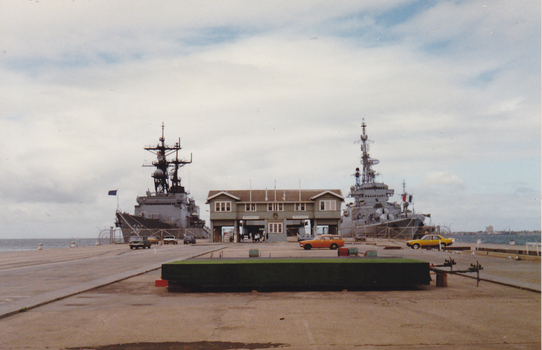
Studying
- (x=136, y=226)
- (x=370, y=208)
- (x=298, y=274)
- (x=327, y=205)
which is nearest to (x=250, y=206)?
(x=327, y=205)

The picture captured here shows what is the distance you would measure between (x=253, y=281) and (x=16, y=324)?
6.64 meters

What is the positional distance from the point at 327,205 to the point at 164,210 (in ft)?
127

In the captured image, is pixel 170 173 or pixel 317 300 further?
pixel 170 173

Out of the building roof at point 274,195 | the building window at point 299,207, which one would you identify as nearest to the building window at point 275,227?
the building window at point 299,207

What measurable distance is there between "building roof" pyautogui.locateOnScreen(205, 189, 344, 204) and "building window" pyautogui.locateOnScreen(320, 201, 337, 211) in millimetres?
1380

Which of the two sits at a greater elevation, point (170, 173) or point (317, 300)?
point (170, 173)

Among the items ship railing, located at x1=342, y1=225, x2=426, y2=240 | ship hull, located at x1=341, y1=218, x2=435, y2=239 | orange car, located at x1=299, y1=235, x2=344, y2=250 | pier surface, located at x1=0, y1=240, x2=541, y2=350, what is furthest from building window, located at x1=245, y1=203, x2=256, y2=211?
pier surface, located at x1=0, y1=240, x2=541, y2=350

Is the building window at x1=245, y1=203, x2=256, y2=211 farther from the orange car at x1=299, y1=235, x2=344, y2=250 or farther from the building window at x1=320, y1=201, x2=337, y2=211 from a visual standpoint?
the orange car at x1=299, y1=235, x2=344, y2=250

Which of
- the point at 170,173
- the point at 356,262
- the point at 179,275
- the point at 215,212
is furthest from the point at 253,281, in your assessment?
the point at 170,173

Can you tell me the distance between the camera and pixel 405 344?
23.8 ft

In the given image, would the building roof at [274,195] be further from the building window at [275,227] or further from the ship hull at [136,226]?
the ship hull at [136,226]

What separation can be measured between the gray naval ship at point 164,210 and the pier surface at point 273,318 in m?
56.6

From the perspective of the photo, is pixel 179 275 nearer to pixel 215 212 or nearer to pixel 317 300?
pixel 317 300

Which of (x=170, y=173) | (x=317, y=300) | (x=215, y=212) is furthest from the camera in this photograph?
(x=170, y=173)
